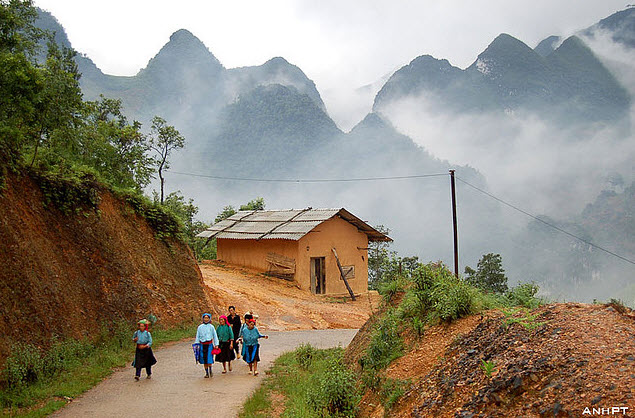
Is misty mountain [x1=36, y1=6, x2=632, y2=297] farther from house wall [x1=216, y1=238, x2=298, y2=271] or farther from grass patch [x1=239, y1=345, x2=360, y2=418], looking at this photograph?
→ grass patch [x1=239, y1=345, x2=360, y2=418]

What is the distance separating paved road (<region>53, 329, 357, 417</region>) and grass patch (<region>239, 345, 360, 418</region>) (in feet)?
1.02

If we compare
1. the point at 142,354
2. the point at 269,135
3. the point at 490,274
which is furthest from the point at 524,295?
the point at 269,135

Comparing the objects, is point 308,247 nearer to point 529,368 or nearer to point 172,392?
point 172,392

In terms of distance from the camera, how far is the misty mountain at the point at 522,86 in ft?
398

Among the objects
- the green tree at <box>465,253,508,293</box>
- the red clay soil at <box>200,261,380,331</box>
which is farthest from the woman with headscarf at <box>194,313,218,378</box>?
the green tree at <box>465,253,508,293</box>

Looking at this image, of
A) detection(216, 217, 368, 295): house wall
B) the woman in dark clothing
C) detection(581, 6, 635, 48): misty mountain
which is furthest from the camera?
detection(581, 6, 635, 48): misty mountain

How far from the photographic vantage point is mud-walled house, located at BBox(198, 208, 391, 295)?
28091 millimetres

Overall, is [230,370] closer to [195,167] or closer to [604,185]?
[604,185]

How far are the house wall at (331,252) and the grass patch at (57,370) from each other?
15.9 meters

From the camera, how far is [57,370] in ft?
31.5

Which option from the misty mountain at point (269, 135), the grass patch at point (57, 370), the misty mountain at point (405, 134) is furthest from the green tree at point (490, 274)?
the misty mountain at point (269, 135)

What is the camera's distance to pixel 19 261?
10.0 m

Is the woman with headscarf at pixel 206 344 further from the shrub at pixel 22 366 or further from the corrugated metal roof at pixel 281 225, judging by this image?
the corrugated metal roof at pixel 281 225

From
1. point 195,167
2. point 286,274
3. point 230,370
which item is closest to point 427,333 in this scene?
point 230,370
